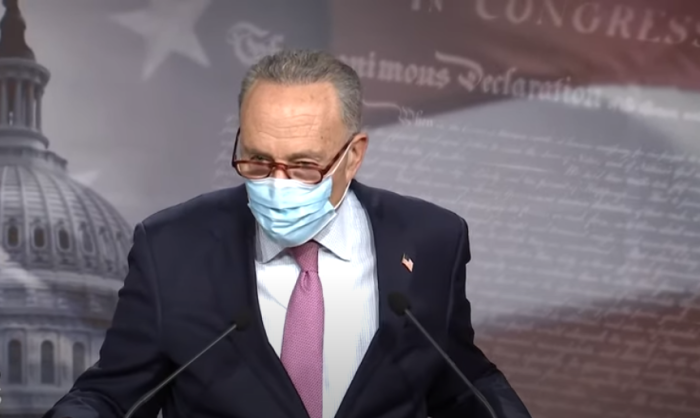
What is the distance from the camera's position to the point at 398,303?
58.2 inches

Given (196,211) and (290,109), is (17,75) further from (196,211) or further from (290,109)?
(290,109)

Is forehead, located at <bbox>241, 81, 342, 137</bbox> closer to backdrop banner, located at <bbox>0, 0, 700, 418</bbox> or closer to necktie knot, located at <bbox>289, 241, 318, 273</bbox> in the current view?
necktie knot, located at <bbox>289, 241, 318, 273</bbox>

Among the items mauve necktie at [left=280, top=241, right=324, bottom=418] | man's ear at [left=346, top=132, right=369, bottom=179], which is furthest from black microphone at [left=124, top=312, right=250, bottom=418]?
man's ear at [left=346, top=132, right=369, bottom=179]

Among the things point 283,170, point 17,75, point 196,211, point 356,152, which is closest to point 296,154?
point 283,170

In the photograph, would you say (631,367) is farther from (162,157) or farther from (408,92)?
(162,157)

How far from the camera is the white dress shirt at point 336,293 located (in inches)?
61.1

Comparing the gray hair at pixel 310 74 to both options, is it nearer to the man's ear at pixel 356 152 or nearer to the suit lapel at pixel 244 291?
the man's ear at pixel 356 152

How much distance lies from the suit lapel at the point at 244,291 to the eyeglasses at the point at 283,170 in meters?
0.13

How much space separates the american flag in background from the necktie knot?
117cm

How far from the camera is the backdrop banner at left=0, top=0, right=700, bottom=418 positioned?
2.69 m

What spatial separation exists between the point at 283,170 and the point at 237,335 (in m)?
0.25

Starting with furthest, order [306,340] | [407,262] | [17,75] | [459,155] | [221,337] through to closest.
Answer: [459,155] < [17,75] < [407,262] < [306,340] < [221,337]

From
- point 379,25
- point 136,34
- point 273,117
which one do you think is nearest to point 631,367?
point 379,25

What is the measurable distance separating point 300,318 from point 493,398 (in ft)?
1.01
